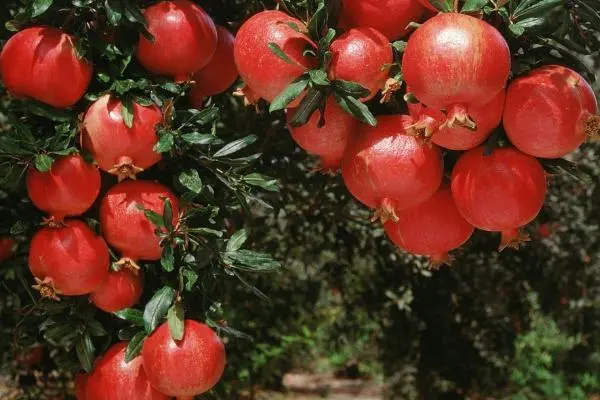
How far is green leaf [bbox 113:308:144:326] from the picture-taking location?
136cm

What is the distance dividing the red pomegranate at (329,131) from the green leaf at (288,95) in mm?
85

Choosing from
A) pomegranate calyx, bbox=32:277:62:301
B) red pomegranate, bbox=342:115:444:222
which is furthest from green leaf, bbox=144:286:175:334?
red pomegranate, bbox=342:115:444:222

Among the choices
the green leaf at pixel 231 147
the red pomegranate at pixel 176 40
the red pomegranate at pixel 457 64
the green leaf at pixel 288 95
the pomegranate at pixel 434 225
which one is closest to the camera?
the red pomegranate at pixel 457 64

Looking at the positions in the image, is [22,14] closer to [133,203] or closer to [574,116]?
[133,203]

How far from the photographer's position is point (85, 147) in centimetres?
134

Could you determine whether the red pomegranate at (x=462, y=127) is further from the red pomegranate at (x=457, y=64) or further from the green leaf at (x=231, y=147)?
the green leaf at (x=231, y=147)

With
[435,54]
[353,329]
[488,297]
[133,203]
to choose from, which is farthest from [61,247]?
[353,329]

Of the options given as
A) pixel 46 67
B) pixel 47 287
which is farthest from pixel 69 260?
pixel 46 67

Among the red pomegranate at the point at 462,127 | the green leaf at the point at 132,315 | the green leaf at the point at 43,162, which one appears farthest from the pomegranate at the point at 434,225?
the green leaf at the point at 43,162

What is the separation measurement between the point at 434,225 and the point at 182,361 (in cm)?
48

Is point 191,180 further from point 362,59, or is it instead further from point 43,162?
point 362,59

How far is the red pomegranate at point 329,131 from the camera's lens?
1.25 m

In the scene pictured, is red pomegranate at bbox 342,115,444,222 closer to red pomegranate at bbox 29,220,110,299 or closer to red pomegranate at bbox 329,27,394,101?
red pomegranate at bbox 329,27,394,101

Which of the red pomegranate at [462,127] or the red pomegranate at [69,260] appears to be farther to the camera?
the red pomegranate at [69,260]
